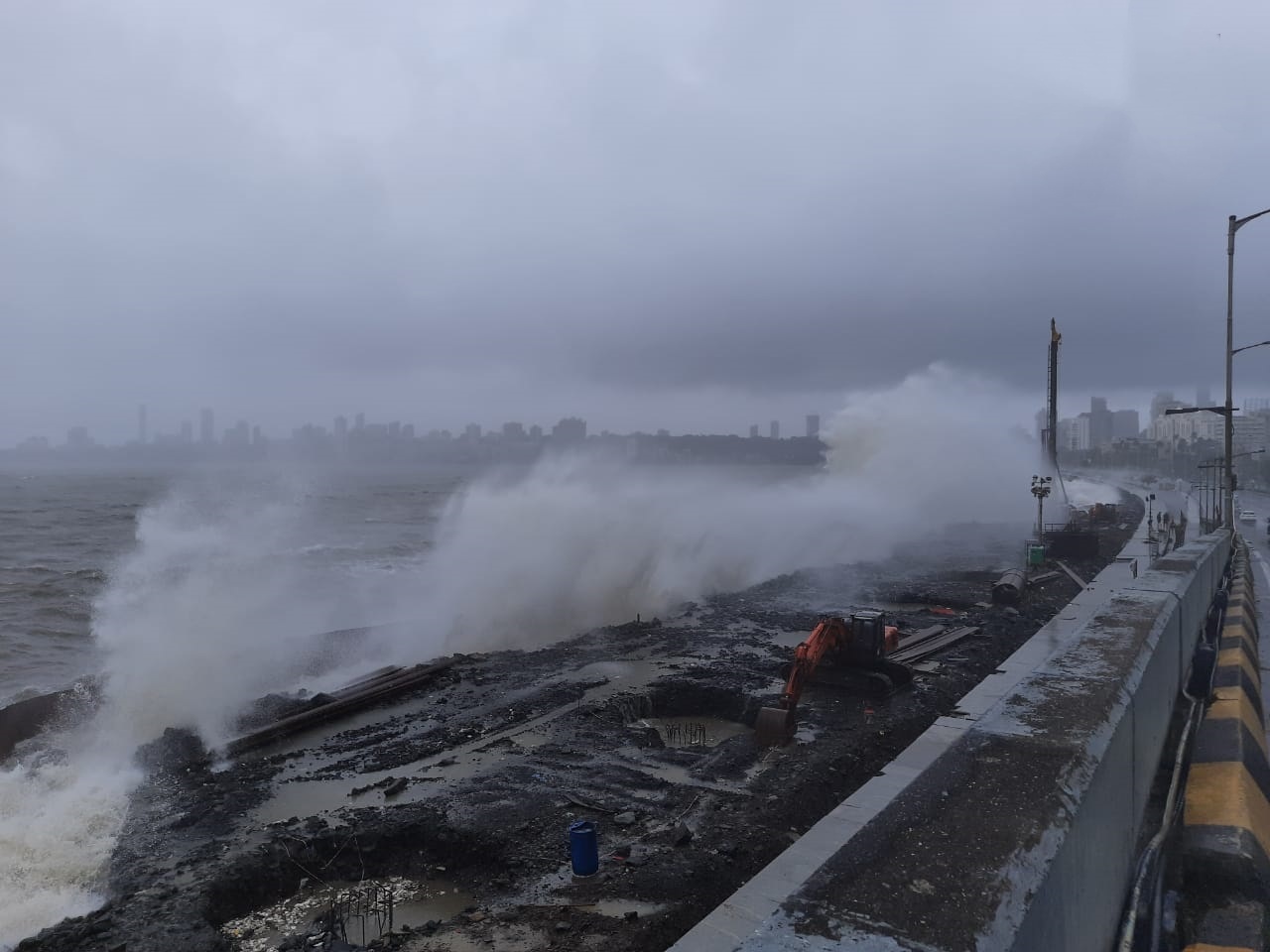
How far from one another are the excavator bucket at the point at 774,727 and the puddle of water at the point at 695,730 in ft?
2.95

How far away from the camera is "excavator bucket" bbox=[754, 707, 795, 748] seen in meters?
12.6

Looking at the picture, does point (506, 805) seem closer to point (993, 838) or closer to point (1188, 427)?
point (993, 838)

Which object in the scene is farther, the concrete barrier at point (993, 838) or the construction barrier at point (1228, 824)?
the construction barrier at point (1228, 824)

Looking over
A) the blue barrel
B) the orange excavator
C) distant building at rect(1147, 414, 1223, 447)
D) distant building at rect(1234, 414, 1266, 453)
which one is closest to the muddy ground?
the blue barrel

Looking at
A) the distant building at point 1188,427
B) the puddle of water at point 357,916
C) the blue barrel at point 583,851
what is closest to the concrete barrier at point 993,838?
the blue barrel at point 583,851

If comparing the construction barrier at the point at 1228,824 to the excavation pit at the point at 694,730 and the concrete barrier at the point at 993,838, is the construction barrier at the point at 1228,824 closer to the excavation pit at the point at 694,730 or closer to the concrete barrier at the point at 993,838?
the concrete barrier at the point at 993,838

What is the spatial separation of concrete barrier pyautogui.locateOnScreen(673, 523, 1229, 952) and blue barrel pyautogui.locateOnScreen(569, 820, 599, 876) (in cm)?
396

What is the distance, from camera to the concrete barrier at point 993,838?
348 centimetres

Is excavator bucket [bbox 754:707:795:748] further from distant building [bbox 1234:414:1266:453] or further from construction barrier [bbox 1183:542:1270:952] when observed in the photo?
distant building [bbox 1234:414:1266:453]

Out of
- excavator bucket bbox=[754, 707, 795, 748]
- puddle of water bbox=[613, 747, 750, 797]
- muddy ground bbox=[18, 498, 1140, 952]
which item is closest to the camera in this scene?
muddy ground bbox=[18, 498, 1140, 952]

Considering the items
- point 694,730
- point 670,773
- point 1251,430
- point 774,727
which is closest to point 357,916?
point 670,773

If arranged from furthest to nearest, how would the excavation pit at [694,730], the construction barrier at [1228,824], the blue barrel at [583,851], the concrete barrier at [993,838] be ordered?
1. the excavation pit at [694,730]
2. the blue barrel at [583,851]
3. the construction barrier at [1228,824]
4. the concrete barrier at [993,838]

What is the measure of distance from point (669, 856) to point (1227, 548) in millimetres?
19117

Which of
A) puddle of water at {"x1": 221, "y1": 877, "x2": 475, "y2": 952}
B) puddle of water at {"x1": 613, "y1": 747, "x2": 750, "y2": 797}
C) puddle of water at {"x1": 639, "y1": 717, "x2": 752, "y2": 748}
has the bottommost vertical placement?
puddle of water at {"x1": 639, "y1": 717, "x2": 752, "y2": 748}
